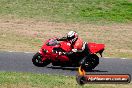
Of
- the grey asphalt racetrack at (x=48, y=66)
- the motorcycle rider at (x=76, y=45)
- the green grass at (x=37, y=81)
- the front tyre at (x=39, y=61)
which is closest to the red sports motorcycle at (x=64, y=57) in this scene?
the front tyre at (x=39, y=61)

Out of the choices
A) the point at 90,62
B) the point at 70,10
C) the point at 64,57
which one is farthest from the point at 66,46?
the point at 70,10

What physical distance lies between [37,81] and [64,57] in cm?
434

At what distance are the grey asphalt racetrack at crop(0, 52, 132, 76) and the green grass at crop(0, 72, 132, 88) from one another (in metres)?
1.63

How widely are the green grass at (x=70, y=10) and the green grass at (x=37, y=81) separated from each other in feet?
56.8

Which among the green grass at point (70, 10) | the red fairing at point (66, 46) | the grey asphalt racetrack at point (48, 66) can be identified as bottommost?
the green grass at point (70, 10)

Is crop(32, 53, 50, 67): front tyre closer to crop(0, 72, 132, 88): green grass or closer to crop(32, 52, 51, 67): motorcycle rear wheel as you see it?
crop(32, 52, 51, 67): motorcycle rear wheel

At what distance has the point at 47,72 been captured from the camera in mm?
18641

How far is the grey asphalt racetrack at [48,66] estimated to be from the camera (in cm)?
1889

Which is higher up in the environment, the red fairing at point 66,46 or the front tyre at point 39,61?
the red fairing at point 66,46

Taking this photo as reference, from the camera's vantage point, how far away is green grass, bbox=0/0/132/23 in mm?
35219

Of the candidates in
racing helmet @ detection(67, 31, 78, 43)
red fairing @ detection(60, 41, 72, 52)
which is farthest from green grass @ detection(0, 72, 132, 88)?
red fairing @ detection(60, 41, 72, 52)

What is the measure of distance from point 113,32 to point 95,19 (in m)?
4.00

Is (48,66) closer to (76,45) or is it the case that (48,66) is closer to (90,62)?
(76,45)

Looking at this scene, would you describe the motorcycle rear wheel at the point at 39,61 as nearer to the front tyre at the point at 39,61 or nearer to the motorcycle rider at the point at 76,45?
the front tyre at the point at 39,61
